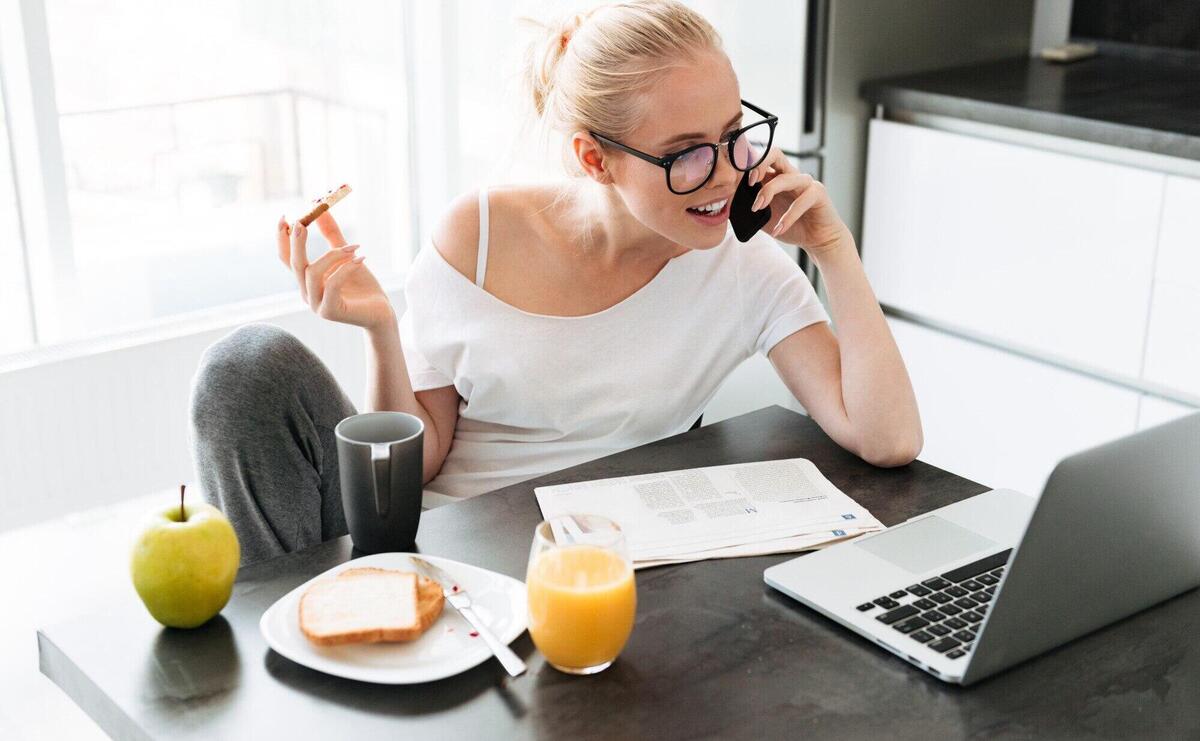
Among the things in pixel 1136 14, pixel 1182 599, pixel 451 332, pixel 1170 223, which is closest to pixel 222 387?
pixel 451 332

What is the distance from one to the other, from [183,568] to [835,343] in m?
0.91

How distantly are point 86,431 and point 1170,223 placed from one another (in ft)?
7.02

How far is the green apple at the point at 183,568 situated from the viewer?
3.45 feet

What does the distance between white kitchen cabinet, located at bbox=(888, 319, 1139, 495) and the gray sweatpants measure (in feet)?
5.44

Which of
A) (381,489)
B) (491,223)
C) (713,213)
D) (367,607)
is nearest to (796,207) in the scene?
(713,213)

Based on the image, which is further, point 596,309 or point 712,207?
point 596,309

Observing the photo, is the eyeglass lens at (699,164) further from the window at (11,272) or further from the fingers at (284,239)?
the window at (11,272)

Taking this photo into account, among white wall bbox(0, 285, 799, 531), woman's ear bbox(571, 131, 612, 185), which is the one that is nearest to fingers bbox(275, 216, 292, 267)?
woman's ear bbox(571, 131, 612, 185)

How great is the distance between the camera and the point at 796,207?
1.58 m

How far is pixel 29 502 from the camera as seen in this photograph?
2.61m

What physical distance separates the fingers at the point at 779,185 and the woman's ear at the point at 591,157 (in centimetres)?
19

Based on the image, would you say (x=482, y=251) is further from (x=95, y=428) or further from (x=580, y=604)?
(x=95, y=428)

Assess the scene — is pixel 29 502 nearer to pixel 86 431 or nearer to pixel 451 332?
pixel 86 431

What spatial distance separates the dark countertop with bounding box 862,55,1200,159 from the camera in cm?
241
